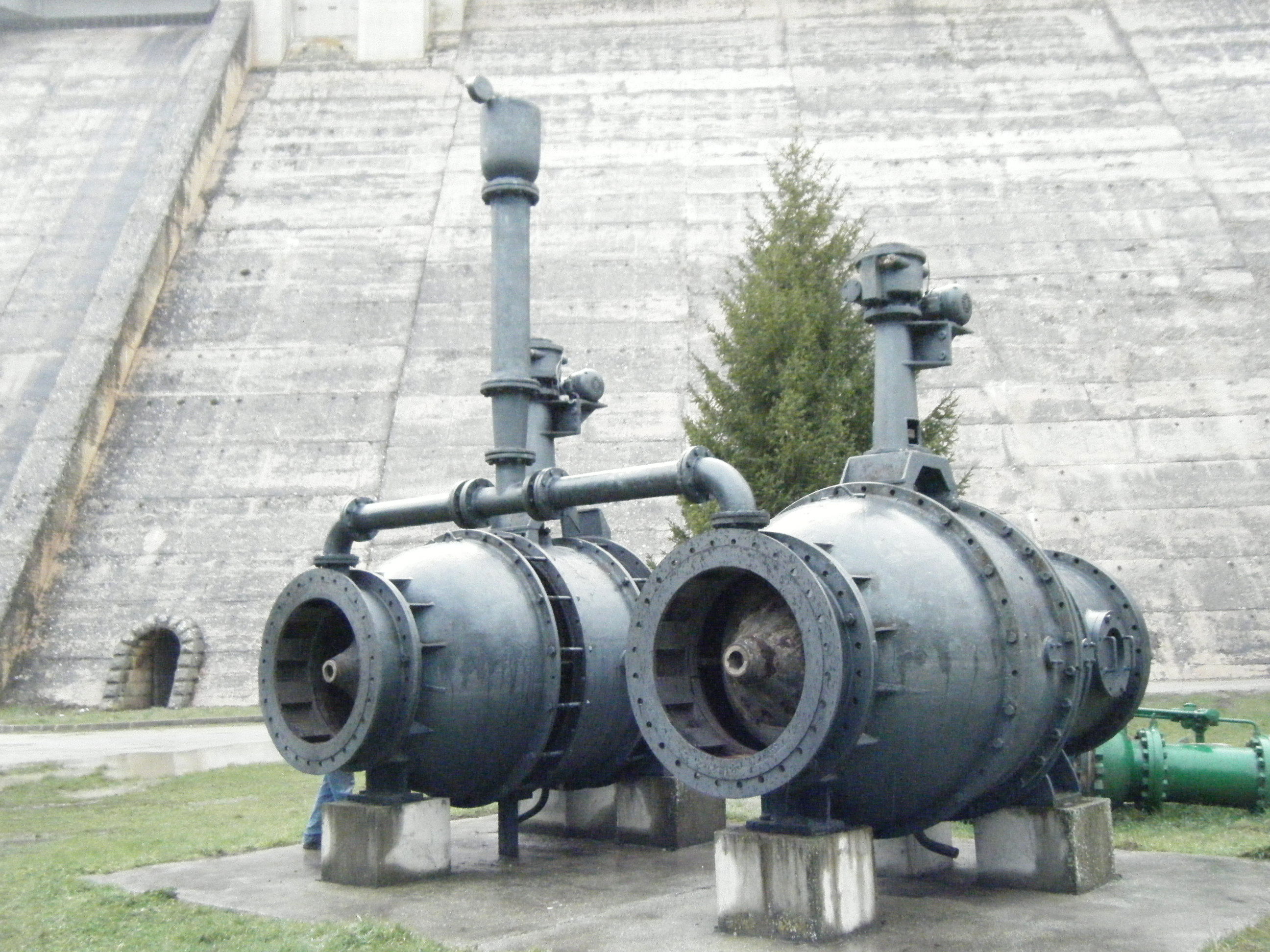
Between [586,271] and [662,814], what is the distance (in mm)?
20259

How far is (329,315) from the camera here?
2730cm

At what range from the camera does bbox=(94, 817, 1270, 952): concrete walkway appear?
5891 mm

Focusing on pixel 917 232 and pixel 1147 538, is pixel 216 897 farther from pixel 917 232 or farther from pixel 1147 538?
pixel 917 232

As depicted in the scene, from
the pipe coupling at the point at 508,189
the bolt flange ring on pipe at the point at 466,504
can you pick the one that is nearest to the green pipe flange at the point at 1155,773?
the bolt flange ring on pipe at the point at 466,504

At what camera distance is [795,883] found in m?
5.81

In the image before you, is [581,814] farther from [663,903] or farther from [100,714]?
[100,714]

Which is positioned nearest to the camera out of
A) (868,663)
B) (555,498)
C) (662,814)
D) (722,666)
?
(868,663)

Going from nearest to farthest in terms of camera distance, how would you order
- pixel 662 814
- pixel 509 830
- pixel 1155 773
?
pixel 509 830 < pixel 662 814 < pixel 1155 773

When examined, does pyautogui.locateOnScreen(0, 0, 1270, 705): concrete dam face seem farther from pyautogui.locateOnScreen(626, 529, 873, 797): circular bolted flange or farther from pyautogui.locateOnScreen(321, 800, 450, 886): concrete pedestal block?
pyautogui.locateOnScreen(626, 529, 873, 797): circular bolted flange

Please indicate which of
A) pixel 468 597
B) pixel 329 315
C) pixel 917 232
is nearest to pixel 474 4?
pixel 329 315

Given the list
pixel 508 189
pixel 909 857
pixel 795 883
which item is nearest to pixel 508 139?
pixel 508 189

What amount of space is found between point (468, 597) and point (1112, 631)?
357cm

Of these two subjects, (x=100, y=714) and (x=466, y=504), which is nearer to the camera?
(x=466, y=504)

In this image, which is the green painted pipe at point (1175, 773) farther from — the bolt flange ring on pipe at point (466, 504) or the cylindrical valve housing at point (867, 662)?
the bolt flange ring on pipe at point (466, 504)
